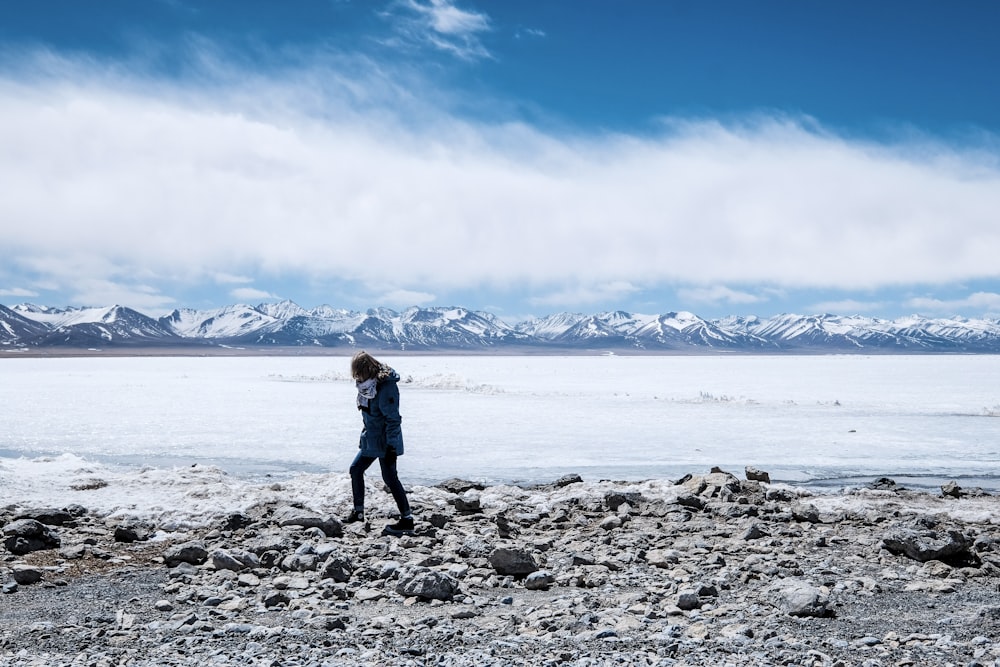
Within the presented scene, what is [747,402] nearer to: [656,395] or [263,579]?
[656,395]

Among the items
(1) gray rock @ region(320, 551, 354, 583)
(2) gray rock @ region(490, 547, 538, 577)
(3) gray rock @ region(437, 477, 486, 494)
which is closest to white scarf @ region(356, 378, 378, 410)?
(1) gray rock @ region(320, 551, 354, 583)

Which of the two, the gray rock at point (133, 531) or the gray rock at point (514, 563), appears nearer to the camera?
the gray rock at point (514, 563)

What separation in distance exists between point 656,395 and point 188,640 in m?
31.2

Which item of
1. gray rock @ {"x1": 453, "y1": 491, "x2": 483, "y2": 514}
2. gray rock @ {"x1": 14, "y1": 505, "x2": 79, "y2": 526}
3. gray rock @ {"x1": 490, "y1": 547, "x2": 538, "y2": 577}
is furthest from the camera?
gray rock @ {"x1": 453, "y1": 491, "x2": 483, "y2": 514}

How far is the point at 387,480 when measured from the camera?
302 inches

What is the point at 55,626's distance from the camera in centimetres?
480

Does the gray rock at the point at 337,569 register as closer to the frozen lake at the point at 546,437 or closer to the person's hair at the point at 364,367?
the person's hair at the point at 364,367

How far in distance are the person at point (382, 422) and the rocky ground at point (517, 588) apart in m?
0.37

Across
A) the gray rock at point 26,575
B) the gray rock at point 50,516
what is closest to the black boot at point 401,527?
the gray rock at point 26,575

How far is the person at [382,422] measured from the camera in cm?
762

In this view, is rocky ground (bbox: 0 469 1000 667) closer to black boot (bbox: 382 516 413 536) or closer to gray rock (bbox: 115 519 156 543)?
gray rock (bbox: 115 519 156 543)

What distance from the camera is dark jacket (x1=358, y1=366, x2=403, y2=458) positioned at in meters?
7.67

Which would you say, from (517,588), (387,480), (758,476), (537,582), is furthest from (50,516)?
(758,476)

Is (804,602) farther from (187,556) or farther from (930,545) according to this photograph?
(187,556)
